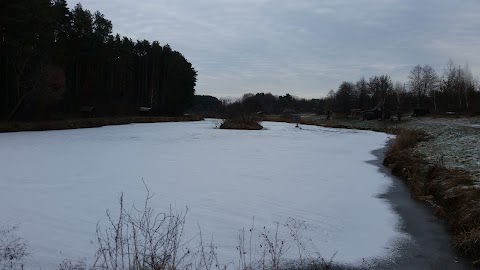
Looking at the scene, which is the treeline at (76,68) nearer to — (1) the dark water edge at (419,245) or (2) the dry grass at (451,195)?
(2) the dry grass at (451,195)

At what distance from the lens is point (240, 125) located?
45.4 m

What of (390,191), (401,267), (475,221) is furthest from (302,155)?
(401,267)

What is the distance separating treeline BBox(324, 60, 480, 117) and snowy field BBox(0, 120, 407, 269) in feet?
164

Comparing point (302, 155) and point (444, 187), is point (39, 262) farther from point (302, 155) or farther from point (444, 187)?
point (302, 155)

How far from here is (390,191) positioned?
37.9 feet

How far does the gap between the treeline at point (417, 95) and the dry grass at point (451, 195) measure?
154ft

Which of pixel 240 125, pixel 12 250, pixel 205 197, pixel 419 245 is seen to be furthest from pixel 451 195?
pixel 240 125

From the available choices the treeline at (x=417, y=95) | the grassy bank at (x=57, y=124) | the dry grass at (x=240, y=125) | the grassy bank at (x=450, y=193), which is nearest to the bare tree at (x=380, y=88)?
the treeline at (x=417, y=95)

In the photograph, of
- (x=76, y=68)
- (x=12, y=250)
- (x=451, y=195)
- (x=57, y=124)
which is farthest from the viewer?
(x=76, y=68)

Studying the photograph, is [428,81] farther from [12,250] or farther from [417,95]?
[12,250]

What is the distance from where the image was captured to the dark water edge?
20.0 feet

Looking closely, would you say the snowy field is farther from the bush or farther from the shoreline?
the shoreline

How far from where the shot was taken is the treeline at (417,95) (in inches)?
2475

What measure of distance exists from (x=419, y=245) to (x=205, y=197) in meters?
4.91
